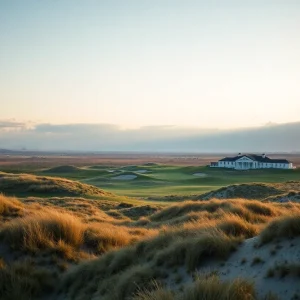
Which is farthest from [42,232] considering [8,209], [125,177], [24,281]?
[125,177]

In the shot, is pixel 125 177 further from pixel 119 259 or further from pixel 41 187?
pixel 119 259

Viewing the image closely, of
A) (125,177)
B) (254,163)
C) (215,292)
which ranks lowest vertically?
→ (125,177)

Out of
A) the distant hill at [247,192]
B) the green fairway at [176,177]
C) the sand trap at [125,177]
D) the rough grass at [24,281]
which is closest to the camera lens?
the rough grass at [24,281]

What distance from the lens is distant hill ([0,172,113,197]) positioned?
125ft

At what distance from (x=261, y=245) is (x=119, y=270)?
360cm

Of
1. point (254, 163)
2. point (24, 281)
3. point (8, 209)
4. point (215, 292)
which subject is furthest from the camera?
point (254, 163)

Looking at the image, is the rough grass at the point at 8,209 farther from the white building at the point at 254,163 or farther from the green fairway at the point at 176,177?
the white building at the point at 254,163

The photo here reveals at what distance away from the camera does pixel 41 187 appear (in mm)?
39000

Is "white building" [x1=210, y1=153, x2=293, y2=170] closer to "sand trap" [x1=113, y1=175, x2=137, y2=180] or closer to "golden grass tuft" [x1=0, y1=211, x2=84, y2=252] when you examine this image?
"sand trap" [x1=113, y1=175, x2=137, y2=180]

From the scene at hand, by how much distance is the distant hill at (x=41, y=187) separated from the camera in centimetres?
3816

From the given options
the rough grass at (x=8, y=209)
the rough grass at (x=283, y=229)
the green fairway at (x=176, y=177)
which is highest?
the rough grass at (x=283, y=229)

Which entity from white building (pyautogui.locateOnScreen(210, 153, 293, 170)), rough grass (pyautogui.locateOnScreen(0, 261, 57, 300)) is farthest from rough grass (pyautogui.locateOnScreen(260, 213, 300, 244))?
white building (pyautogui.locateOnScreen(210, 153, 293, 170))

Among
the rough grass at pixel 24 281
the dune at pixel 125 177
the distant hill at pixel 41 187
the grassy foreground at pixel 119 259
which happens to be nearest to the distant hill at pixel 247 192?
the distant hill at pixel 41 187

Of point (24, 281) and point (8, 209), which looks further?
point (8, 209)
